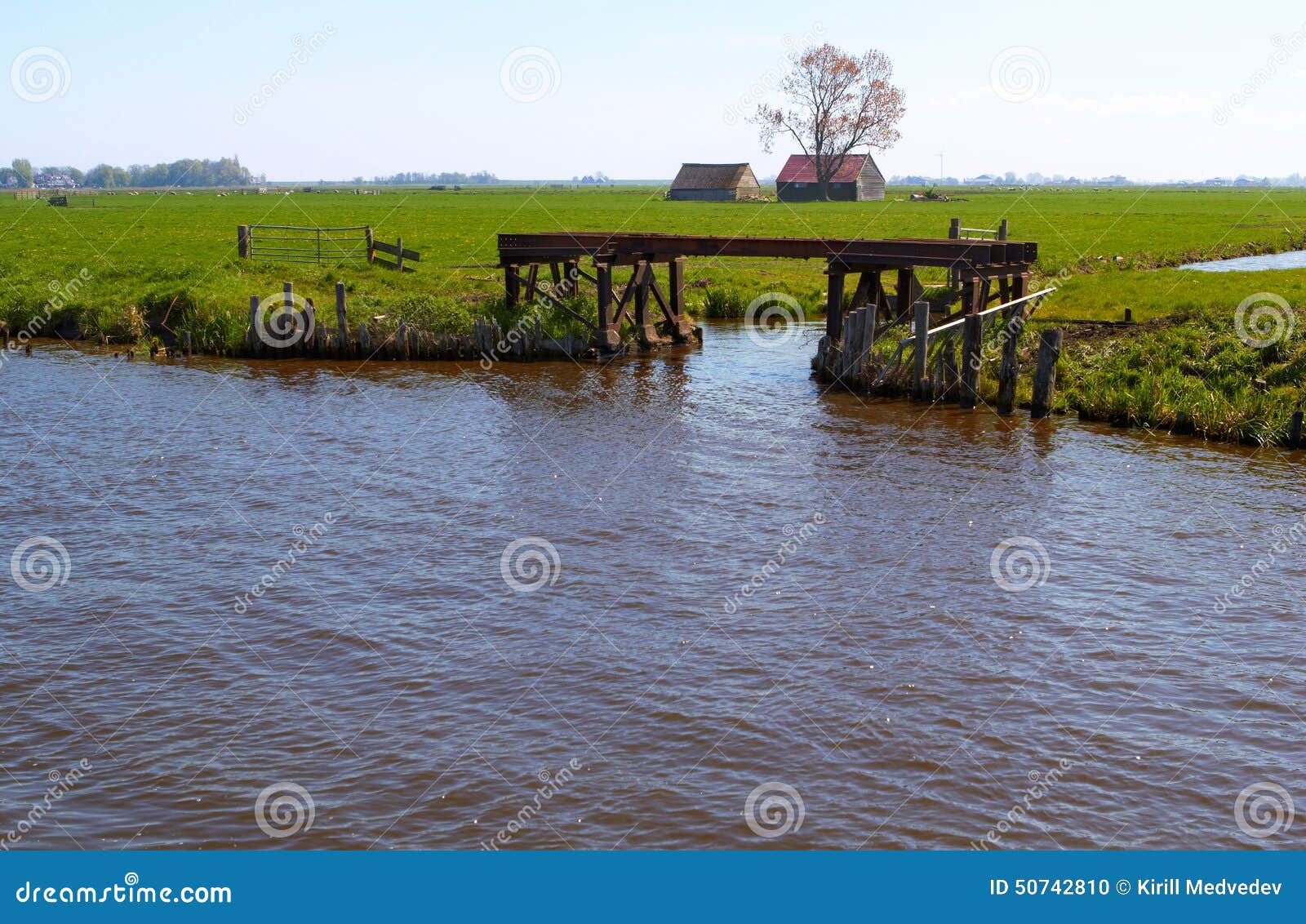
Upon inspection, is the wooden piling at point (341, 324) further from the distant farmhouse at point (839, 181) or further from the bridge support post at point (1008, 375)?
the distant farmhouse at point (839, 181)

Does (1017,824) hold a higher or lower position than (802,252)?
lower

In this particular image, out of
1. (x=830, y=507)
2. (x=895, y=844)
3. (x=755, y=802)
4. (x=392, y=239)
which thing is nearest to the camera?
(x=895, y=844)

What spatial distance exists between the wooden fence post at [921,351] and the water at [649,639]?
6.77 feet

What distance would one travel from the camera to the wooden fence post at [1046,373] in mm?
20125

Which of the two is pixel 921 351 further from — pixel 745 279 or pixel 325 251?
pixel 325 251

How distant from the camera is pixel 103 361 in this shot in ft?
87.9

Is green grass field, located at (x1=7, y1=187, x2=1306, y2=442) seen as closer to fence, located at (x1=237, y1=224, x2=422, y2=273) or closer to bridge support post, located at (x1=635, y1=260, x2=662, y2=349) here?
fence, located at (x1=237, y1=224, x2=422, y2=273)

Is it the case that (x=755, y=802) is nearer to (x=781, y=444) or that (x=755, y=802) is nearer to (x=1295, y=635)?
(x=1295, y=635)

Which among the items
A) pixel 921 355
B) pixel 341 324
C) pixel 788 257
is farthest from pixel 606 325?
pixel 921 355

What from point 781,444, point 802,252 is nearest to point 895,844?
point 781,444

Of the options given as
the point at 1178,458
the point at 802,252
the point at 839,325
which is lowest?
the point at 1178,458

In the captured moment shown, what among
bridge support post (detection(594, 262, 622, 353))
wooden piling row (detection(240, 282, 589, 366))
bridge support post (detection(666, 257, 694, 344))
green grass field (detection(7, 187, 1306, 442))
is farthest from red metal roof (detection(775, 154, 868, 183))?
wooden piling row (detection(240, 282, 589, 366))

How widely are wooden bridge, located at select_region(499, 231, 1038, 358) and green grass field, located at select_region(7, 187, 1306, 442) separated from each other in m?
1.30

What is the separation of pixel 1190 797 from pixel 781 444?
445 inches
